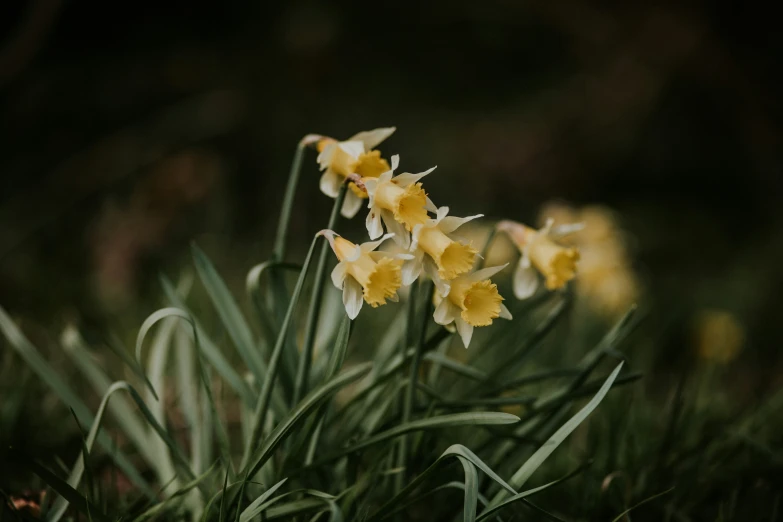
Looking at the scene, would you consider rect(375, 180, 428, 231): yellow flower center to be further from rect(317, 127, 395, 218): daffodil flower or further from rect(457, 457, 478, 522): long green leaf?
rect(457, 457, 478, 522): long green leaf

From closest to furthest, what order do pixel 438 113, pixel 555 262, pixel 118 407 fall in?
pixel 555 262, pixel 118 407, pixel 438 113

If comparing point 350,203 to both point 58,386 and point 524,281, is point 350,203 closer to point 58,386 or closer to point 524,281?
point 524,281

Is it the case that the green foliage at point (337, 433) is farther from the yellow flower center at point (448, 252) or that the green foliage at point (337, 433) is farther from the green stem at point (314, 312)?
the yellow flower center at point (448, 252)

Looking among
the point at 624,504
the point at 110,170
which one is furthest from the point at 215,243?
the point at 624,504

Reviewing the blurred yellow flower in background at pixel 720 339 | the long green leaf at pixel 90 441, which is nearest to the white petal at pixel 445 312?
the long green leaf at pixel 90 441

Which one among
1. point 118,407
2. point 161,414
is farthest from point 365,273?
point 118,407

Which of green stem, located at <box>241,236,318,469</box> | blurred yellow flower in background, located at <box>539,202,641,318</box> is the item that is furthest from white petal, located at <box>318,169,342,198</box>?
blurred yellow flower in background, located at <box>539,202,641,318</box>

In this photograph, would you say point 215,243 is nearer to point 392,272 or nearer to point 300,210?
point 300,210
